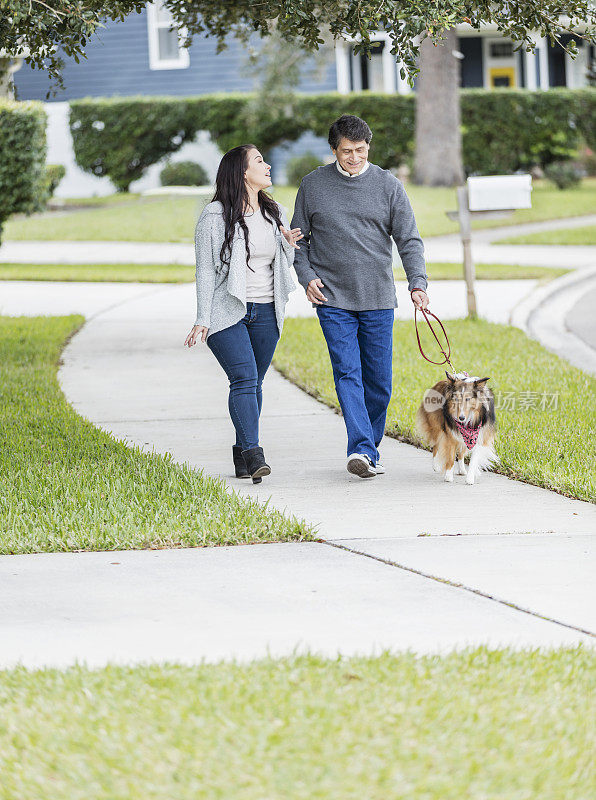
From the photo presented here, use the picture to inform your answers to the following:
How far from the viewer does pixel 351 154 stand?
22.7 feet

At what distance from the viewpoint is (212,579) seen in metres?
5.20

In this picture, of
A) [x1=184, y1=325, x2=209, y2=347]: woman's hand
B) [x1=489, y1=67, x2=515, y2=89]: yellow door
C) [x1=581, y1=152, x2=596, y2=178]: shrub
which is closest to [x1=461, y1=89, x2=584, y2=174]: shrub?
[x1=581, y1=152, x2=596, y2=178]: shrub

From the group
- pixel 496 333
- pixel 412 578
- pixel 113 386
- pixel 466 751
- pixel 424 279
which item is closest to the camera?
pixel 466 751

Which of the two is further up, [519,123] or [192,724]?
[519,123]

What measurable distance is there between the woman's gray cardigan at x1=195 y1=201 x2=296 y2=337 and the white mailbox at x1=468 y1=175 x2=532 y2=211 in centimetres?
619

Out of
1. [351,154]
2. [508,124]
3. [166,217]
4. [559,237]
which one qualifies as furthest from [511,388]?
[508,124]

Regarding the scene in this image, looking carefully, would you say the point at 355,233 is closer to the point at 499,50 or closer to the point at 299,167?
the point at 299,167

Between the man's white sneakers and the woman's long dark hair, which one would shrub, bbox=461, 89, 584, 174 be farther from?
the man's white sneakers

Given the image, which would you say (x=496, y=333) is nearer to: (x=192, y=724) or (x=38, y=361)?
(x=38, y=361)

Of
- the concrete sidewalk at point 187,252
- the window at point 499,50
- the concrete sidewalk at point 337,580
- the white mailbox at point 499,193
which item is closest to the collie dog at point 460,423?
the concrete sidewalk at point 337,580

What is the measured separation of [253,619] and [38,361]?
7012 mm

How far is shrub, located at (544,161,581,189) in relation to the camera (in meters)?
32.0

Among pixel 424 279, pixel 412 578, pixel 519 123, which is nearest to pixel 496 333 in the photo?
pixel 424 279

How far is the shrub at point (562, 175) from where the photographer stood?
32.0m
